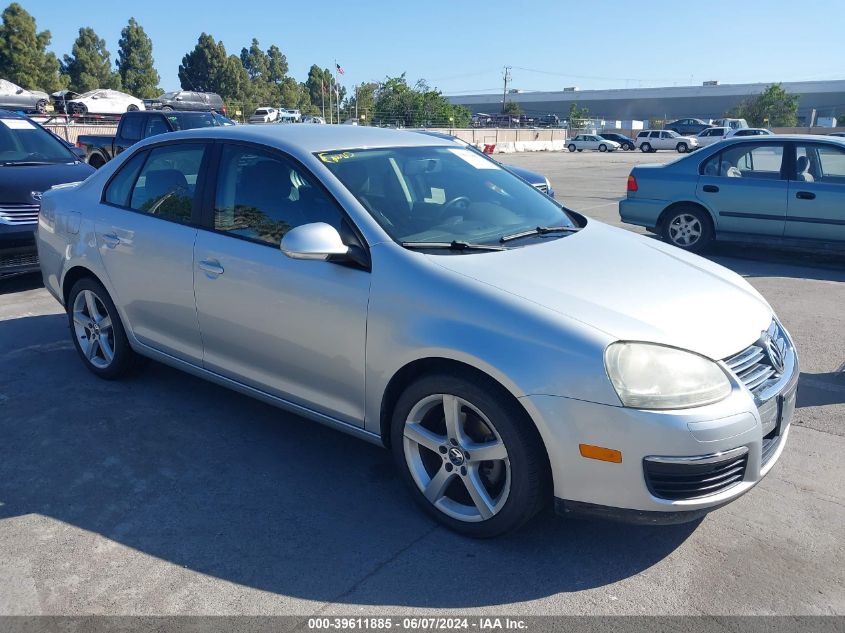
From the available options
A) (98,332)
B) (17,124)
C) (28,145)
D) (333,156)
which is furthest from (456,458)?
(17,124)

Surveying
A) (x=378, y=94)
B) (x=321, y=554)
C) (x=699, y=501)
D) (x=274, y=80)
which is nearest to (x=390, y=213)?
(x=321, y=554)

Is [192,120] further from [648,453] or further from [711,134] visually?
[711,134]

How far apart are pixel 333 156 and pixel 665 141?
49659 mm

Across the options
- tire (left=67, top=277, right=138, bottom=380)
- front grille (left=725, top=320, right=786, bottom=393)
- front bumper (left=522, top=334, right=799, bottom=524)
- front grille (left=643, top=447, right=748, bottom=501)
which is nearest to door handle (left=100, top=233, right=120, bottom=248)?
tire (left=67, top=277, right=138, bottom=380)

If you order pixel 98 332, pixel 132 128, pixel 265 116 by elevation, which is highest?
pixel 265 116

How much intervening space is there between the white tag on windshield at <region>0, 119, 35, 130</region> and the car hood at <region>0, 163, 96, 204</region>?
3.33 feet

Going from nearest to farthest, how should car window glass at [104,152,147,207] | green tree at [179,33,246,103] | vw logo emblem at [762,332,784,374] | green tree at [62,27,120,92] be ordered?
vw logo emblem at [762,332,784,374]
car window glass at [104,152,147,207]
green tree at [62,27,120,92]
green tree at [179,33,246,103]

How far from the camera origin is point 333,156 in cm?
374

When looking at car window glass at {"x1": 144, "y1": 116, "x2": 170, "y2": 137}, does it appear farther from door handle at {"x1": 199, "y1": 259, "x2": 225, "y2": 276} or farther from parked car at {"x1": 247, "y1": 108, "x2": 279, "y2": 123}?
parked car at {"x1": 247, "y1": 108, "x2": 279, "y2": 123}

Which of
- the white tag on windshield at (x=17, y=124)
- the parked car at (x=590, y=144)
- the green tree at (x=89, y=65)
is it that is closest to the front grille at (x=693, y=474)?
the white tag on windshield at (x=17, y=124)

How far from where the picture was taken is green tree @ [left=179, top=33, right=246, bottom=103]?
7744cm

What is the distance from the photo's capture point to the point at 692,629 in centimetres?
259

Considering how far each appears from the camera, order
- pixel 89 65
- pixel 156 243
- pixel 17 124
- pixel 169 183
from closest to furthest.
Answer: pixel 156 243 < pixel 169 183 < pixel 17 124 < pixel 89 65

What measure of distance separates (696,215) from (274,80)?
106396 mm
